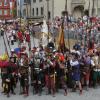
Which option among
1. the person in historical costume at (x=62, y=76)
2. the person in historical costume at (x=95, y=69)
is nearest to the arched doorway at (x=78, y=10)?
the person in historical costume at (x=95, y=69)

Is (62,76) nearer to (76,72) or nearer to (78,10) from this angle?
(76,72)

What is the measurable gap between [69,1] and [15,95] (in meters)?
48.9

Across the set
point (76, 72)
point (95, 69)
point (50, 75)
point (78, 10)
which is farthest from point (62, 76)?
point (78, 10)

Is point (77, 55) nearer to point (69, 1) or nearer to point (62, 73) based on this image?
point (62, 73)

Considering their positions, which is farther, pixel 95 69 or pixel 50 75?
pixel 95 69

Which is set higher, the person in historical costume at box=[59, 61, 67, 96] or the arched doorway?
the arched doorway

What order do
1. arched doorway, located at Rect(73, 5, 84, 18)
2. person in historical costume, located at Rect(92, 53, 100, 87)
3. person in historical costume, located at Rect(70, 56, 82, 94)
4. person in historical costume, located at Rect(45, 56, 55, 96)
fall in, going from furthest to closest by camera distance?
1. arched doorway, located at Rect(73, 5, 84, 18)
2. person in historical costume, located at Rect(92, 53, 100, 87)
3. person in historical costume, located at Rect(70, 56, 82, 94)
4. person in historical costume, located at Rect(45, 56, 55, 96)

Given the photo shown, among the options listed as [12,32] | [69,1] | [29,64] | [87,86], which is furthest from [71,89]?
[69,1]

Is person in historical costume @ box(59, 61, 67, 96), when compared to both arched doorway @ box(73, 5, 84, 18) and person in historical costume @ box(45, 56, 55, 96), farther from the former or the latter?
arched doorway @ box(73, 5, 84, 18)

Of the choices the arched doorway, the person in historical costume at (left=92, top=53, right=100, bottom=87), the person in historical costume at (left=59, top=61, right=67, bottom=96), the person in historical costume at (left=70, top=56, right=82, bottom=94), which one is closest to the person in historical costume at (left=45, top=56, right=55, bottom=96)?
the person in historical costume at (left=59, top=61, right=67, bottom=96)

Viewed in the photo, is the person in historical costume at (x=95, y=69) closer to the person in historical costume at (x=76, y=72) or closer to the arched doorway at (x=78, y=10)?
Answer: the person in historical costume at (x=76, y=72)

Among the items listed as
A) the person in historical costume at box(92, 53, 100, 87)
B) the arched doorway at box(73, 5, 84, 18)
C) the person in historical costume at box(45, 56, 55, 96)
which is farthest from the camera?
the arched doorway at box(73, 5, 84, 18)

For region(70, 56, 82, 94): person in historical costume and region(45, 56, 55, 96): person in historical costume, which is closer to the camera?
region(45, 56, 55, 96): person in historical costume

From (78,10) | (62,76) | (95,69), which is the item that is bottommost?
(62,76)
